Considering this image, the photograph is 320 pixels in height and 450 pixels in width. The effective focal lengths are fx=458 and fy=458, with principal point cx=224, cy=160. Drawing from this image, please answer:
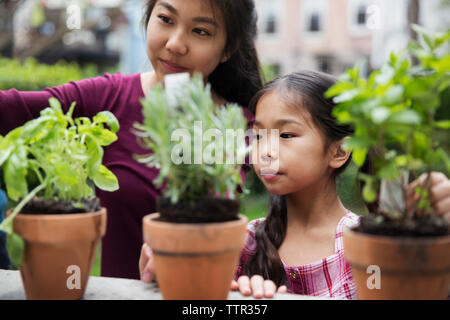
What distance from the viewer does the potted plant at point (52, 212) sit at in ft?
2.57

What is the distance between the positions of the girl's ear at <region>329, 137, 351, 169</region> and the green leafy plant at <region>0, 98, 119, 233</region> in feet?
2.27

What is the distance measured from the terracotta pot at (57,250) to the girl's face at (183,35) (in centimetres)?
58

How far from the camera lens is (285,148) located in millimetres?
1236

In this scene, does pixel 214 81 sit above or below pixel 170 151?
above

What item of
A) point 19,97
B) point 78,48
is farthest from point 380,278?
point 78,48

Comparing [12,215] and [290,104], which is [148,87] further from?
[12,215]

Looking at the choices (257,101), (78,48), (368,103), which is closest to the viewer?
(368,103)

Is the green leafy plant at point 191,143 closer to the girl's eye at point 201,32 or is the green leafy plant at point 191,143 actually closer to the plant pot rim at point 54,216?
the plant pot rim at point 54,216

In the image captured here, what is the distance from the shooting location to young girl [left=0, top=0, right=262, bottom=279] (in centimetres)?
127

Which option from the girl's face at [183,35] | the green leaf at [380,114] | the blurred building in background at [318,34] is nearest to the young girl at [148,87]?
the girl's face at [183,35]

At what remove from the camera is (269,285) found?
906mm

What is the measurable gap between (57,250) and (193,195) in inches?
10.2

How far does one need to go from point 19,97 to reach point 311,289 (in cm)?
95
